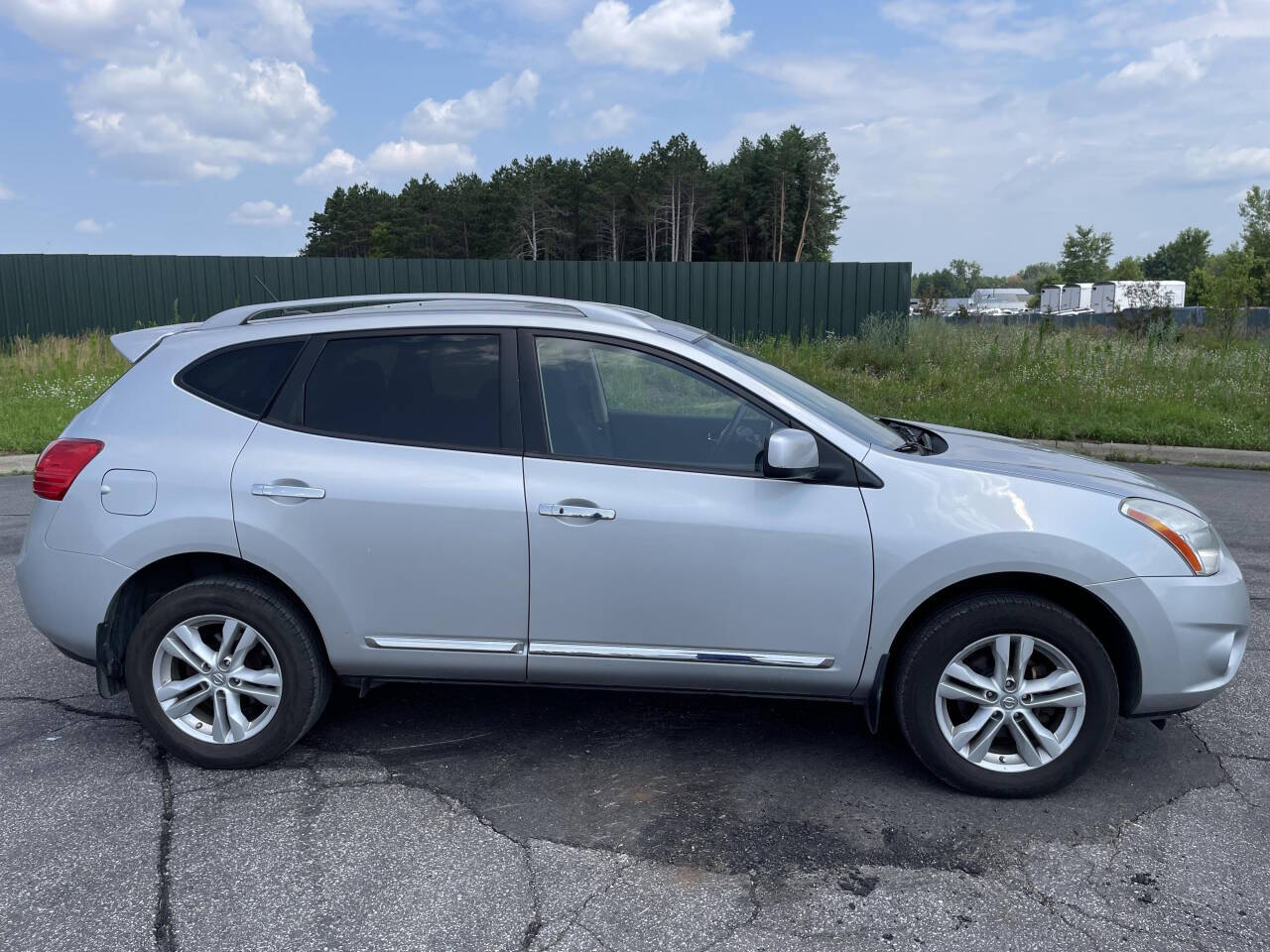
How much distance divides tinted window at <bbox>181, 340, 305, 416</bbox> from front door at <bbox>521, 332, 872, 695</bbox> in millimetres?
1018

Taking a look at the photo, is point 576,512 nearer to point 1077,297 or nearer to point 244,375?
point 244,375

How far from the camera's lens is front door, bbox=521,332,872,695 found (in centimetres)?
348

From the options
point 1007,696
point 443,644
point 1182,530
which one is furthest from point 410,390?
point 1182,530

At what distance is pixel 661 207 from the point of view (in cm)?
6562

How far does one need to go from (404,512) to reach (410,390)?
1.65ft

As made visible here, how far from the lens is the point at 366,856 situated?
319 cm

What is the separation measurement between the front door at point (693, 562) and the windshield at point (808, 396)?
0.80ft

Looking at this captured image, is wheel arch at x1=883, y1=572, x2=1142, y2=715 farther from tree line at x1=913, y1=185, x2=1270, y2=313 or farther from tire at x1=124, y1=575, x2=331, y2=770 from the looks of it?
tree line at x1=913, y1=185, x2=1270, y2=313

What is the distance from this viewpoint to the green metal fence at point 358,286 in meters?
21.8

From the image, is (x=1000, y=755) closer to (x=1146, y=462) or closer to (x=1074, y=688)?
(x=1074, y=688)

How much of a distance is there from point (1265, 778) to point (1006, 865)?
134 cm

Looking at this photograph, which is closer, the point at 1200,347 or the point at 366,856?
the point at 366,856

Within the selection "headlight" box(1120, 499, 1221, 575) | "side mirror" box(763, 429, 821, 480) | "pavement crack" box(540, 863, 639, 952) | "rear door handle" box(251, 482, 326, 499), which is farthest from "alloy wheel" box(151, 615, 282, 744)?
"headlight" box(1120, 499, 1221, 575)

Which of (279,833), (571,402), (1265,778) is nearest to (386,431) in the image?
(571,402)
